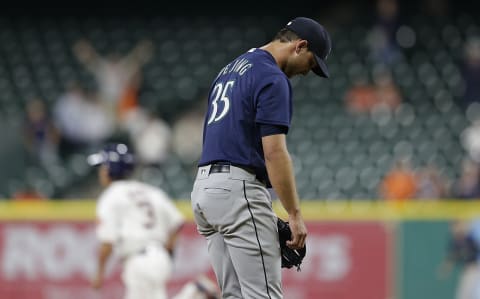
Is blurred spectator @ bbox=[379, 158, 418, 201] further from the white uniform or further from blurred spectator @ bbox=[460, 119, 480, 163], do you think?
the white uniform

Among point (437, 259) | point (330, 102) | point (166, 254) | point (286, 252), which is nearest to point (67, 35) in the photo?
point (330, 102)

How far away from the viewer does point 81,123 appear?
1556 cm

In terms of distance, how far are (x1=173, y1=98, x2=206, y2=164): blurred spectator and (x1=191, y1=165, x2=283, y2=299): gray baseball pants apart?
988 cm

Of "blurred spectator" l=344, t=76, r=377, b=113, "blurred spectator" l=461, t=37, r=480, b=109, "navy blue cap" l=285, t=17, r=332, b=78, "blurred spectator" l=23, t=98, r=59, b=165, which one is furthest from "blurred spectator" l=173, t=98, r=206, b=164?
"navy blue cap" l=285, t=17, r=332, b=78

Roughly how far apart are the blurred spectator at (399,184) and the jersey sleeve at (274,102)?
27.4ft

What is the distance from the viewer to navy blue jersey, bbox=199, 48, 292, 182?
5156mm

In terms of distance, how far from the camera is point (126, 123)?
15516 millimetres

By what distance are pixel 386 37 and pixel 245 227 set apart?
11610 millimetres

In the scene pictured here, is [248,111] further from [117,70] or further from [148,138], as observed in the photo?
[117,70]

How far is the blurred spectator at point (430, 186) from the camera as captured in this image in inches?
519

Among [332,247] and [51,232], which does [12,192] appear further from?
[332,247]

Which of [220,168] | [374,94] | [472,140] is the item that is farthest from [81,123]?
[220,168]

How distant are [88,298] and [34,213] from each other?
1143 mm

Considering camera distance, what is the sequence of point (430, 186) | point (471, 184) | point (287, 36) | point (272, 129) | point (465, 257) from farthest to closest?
1. point (430, 186)
2. point (471, 184)
3. point (465, 257)
4. point (287, 36)
5. point (272, 129)
